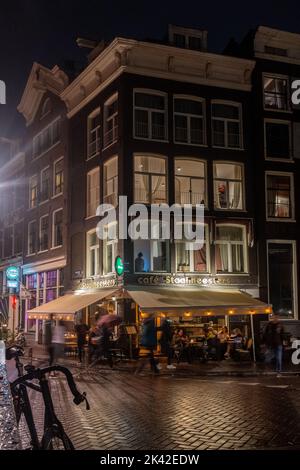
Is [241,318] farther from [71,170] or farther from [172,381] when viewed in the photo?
[71,170]

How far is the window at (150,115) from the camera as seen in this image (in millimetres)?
25219

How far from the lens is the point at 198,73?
26297 mm

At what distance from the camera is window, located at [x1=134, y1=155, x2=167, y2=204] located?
24641 mm

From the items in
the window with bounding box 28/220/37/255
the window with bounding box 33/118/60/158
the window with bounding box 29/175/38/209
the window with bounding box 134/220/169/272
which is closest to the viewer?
the window with bounding box 134/220/169/272

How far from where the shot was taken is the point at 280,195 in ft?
88.1

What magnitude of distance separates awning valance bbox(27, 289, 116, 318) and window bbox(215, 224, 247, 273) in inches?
226

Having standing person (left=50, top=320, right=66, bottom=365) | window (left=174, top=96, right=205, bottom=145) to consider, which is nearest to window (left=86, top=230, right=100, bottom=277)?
window (left=174, top=96, right=205, bottom=145)

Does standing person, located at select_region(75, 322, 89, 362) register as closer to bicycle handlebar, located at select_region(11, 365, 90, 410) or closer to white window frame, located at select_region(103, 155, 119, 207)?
white window frame, located at select_region(103, 155, 119, 207)

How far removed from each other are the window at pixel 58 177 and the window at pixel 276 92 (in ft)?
40.2

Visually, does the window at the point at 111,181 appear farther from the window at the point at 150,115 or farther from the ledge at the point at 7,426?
the ledge at the point at 7,426

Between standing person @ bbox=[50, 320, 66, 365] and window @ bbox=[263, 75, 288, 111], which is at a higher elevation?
window @ bbox=[263, 75, 288, 111]

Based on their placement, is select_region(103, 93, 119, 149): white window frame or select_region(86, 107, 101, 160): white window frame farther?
select_region(86, 107, 101, 160): white window frame

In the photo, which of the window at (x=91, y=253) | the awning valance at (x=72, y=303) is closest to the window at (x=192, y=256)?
the awning valance at (x=72, y=303)
